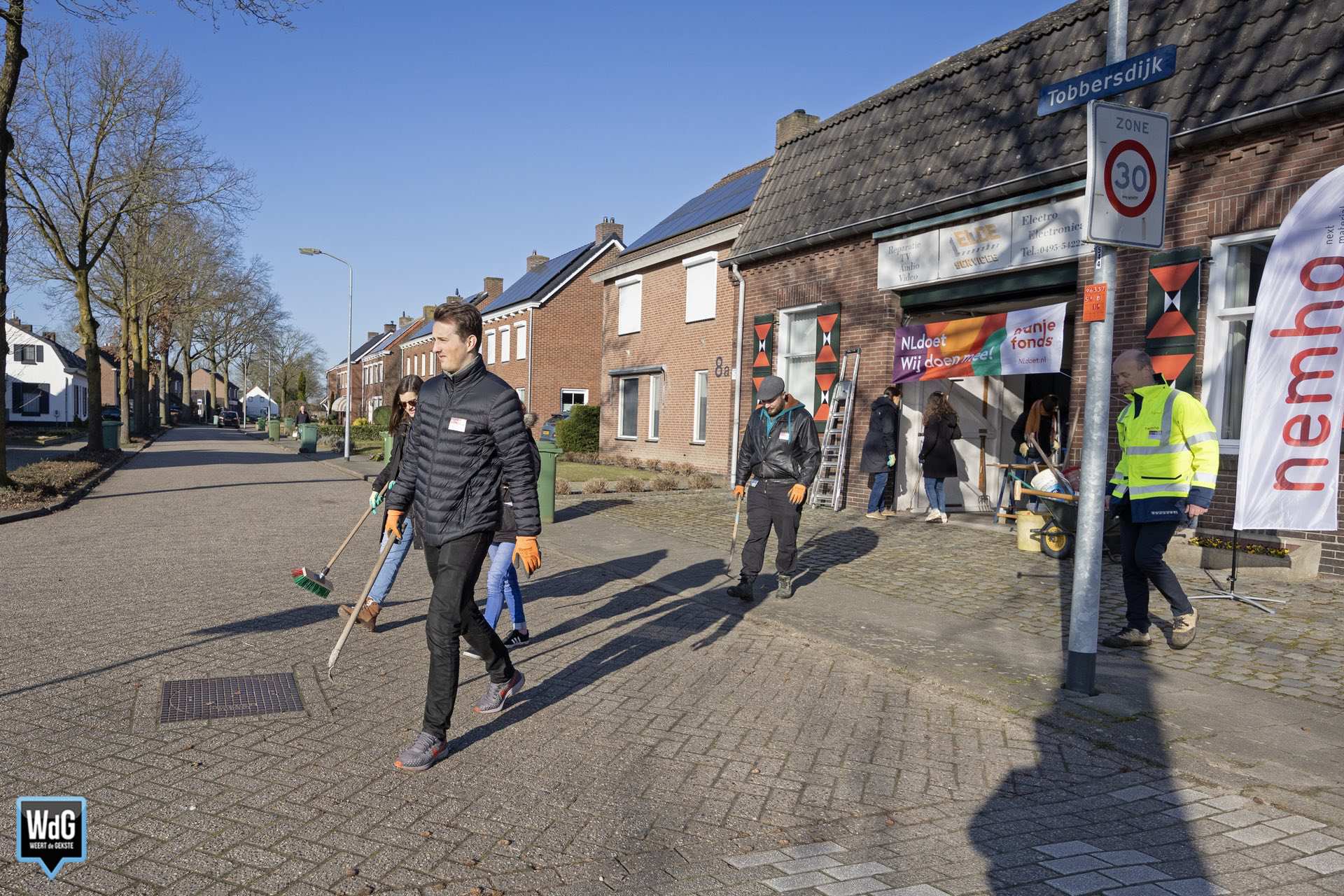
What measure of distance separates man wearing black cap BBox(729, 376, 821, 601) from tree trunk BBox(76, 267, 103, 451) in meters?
22.9

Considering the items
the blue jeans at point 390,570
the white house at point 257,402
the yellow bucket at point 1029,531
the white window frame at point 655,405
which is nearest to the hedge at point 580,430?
the white window frame at point 655,405

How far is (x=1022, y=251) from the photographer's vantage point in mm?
11266

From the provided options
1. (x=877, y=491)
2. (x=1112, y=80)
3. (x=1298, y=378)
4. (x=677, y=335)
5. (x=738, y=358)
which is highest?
(x=677, y=335)

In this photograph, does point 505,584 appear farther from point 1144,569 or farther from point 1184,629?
point 1184,629

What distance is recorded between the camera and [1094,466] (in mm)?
5105

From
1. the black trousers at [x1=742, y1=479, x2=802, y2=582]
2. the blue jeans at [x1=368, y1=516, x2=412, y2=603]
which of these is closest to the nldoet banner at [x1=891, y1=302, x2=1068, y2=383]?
the black trousers at [x1=742, y1=479, x2=802, y2=582]

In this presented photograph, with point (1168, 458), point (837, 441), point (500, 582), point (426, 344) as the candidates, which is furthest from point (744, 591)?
point (426, 344)

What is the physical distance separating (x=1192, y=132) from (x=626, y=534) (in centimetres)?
742

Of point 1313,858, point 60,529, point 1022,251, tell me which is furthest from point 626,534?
point 1313,858

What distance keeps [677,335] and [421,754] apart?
1999 cm

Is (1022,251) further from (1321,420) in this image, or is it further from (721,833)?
(721,833)

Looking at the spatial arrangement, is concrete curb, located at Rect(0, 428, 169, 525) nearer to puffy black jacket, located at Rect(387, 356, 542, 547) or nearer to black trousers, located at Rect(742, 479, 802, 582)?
black trousers, located at Rect(742, 479, 802, 582)

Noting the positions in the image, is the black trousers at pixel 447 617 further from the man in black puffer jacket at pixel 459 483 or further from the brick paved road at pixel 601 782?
the brick paved road at pixel 601 782

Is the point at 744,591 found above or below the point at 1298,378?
below
